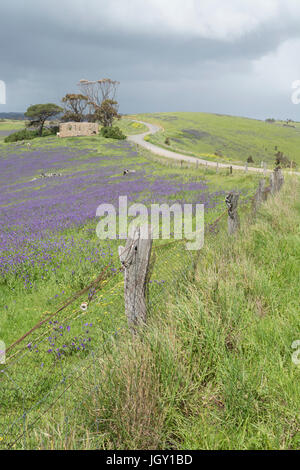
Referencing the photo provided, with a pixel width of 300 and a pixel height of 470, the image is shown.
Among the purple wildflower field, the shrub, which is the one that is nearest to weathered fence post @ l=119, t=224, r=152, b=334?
the purple wildflower field

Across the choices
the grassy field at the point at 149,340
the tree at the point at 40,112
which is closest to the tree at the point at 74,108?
the tree at the point at 40,112

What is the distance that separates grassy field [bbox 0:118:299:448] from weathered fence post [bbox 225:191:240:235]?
29cm

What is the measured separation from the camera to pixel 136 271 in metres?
3.63

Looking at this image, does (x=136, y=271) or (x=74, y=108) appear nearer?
(x=136, y=271)

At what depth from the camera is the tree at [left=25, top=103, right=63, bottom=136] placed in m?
64.9

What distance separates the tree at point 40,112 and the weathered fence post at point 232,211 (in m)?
67.4

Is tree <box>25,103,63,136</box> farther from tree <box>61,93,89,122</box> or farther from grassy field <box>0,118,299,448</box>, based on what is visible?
grassy field <box>0,118,299,448</box>

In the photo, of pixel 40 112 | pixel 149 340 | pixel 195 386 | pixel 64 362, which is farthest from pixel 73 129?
pixel 195 386

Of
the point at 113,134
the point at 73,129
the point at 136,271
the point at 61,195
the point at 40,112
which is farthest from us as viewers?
the point at 40,112

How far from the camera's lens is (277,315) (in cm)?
411

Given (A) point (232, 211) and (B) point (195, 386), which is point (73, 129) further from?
(B) point (195, 386)

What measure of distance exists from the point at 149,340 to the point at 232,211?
14.7ft

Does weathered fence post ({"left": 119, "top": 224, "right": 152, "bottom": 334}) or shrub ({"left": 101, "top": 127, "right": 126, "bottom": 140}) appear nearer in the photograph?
weathered fence post ({"left": 119, "top": 224, "right": 152, "bottom": 334})
